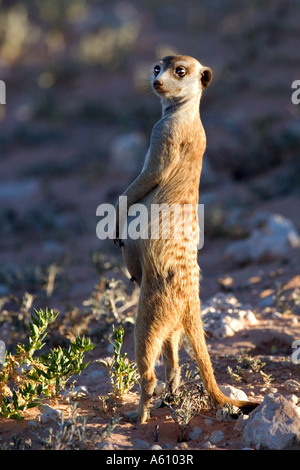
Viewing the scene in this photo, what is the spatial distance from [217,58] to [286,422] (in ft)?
43.6

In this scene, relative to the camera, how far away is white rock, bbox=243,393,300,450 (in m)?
3.11

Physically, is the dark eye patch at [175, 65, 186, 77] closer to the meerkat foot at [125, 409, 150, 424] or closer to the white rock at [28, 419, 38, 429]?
the meerkat foot at [125, 409, 150, 424]

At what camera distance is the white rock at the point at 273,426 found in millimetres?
3109

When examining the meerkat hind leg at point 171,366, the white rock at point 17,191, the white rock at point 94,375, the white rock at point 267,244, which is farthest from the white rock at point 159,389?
the white rock at point 17,191

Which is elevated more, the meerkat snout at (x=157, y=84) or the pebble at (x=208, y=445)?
the meerkat snout at (x=157, y=84)

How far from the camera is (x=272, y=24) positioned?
1556cm

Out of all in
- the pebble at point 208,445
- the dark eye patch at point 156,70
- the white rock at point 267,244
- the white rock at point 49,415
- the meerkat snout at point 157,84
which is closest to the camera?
the pebble at point 208,445

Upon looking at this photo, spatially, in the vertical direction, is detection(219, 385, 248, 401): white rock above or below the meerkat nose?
below

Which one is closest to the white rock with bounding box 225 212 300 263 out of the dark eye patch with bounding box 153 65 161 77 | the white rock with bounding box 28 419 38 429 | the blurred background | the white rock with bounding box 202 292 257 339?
the blurred background

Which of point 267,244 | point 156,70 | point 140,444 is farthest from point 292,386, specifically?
point 267,244

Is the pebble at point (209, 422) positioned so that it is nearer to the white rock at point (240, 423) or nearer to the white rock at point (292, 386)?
the white rock at point (240, 423)

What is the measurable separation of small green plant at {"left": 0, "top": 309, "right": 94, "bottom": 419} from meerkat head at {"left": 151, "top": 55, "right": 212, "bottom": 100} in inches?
58.8

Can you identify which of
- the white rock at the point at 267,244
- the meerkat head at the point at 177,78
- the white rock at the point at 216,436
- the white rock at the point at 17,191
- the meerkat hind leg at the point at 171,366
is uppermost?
the white rock at the point at 17,191
